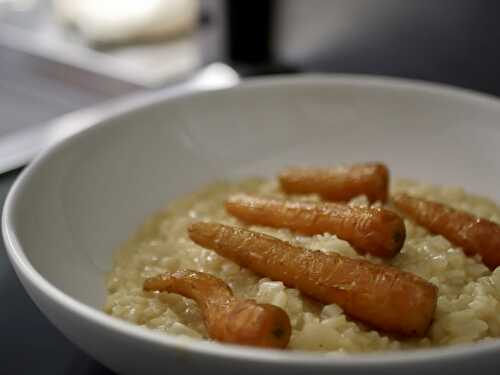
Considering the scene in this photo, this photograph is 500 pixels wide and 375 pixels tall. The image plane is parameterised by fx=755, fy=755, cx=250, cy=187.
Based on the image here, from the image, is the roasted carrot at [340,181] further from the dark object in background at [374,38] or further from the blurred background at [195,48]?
the dark object in background at [374,38]

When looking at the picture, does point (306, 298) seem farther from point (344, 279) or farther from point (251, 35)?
point (251, 35)

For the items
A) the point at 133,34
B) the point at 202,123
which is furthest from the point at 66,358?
the point at 133,34

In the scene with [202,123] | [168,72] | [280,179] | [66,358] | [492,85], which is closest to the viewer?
[66,358]

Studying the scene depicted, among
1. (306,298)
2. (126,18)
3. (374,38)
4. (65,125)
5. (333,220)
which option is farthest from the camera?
(126,18)

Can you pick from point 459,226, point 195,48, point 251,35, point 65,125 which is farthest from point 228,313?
point 195,48

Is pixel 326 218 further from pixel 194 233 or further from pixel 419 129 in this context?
pixel 419 129
